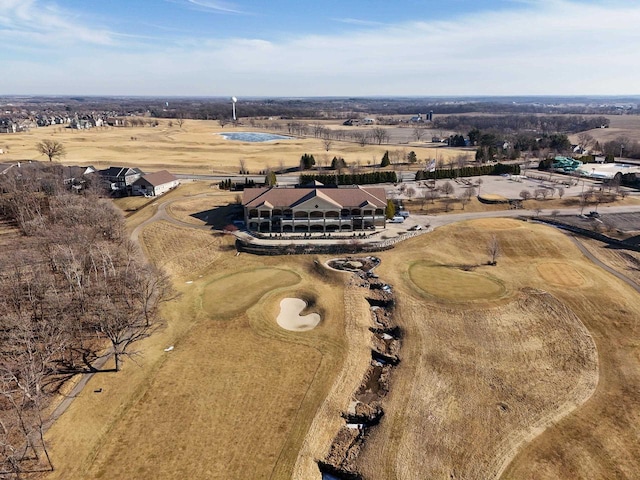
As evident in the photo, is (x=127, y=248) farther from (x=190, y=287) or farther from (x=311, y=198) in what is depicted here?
(x=311, y=198)

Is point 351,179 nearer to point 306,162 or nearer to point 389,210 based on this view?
point 306,162

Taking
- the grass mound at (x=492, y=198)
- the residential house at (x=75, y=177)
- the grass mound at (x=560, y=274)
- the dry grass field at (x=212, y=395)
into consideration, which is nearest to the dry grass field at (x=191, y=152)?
the residential house at (x=75, y=177)

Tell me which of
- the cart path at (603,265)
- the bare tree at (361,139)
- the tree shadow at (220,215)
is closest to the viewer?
the cart path at (603,265)

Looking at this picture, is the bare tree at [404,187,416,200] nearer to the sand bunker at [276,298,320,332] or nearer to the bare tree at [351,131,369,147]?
the sand bunker at [276,298,320,332]

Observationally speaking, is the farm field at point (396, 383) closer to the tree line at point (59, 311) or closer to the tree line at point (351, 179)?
the tree line at point (59, 311)

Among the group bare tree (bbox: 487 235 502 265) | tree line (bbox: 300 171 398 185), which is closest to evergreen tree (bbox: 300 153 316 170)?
tree line (bbox: 300 171 398 185)

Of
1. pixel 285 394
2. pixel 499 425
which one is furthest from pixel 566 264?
→ pixel 285 394
